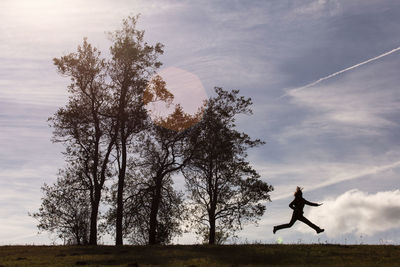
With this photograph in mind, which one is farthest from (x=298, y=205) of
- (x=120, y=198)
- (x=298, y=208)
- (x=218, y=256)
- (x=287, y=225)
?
(x=120, y=198)

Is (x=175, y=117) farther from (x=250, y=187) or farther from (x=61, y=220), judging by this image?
(x=61, y=220)

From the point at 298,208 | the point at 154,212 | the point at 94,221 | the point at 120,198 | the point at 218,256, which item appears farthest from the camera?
the point at 154,212

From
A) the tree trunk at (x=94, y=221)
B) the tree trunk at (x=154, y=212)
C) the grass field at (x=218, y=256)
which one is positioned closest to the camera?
the grass field at (x=218, y=256)

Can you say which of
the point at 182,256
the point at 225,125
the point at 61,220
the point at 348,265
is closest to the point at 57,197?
the point at 61,220

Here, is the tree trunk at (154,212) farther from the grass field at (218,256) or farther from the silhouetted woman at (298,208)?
the silhouetted woman at (298,208)

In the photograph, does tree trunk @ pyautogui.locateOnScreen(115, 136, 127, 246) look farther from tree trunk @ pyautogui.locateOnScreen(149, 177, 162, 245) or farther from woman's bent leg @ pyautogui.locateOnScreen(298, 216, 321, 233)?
woman's bent leg @ pyautogui.locateOnScreen(298, 216, 321, 233)

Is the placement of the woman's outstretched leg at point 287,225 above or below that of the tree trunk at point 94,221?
below

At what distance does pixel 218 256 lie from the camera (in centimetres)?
2372

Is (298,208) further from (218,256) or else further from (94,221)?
(94,221)

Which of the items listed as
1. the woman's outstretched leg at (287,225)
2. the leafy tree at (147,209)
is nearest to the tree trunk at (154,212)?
the leafy tree at (147,209)

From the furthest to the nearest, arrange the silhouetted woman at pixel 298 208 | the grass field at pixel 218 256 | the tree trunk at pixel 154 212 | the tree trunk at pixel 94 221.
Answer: the tree trunk at pixel 154 212 < the tree trunk at pixel 94 221 < the silhouetted woman at pixel 298 208 < the grass field at pixel 218 256

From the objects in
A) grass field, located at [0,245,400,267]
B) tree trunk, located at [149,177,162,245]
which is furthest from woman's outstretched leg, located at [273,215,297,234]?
tree trunk, located at [149,177,162,245]

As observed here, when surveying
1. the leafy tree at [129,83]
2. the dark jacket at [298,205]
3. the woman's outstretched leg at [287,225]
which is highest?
the leafy tree at [129,83]

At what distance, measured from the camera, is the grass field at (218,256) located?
21359 mm
